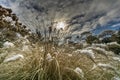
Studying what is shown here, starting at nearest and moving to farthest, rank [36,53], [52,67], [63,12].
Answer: [52,67]
[36,53]
[63,12]

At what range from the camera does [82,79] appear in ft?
7.16

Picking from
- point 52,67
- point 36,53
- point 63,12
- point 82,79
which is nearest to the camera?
point 82,79

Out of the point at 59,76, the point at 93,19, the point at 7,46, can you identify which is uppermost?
the point at 93,19

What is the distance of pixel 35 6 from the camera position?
4.84 metres

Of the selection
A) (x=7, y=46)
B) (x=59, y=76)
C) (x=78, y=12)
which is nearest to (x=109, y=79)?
(x=59, y=76)

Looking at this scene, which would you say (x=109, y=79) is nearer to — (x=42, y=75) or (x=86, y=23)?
(x=42, y=75)

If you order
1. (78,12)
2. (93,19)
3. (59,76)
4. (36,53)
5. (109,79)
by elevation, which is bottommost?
(109,79)

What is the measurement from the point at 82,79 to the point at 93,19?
2.00 meters

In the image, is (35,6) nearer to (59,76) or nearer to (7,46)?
(7,46)

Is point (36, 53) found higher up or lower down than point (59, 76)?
higher up

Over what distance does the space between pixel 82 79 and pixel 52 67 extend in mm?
343

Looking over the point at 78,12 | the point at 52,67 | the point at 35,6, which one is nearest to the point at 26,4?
the point at 35,6

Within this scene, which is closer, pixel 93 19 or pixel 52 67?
pixel 52 67

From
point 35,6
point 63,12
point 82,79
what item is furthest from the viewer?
point 35,6
